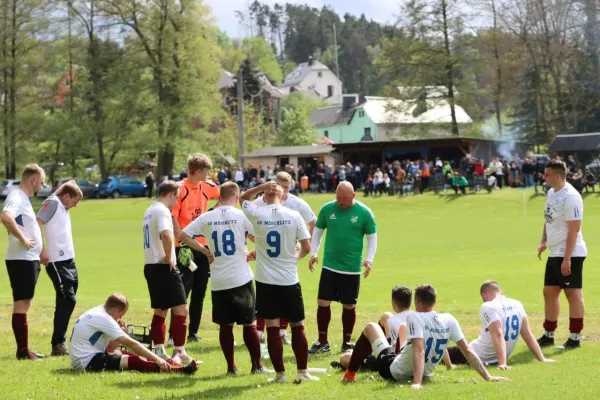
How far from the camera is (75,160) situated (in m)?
73.6

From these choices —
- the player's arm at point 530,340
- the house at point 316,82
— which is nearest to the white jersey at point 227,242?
the player's arm at point 530,340

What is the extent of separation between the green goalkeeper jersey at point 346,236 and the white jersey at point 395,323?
85.5 inches

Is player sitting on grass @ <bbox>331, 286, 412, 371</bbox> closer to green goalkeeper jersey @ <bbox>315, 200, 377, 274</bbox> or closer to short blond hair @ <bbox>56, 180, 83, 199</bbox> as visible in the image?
green goalkeeper jersey @ <bbox>315, 200, 377, 274</bbox>

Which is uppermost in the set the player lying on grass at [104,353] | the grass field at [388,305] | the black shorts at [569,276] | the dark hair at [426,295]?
the dark hair at [426,295]

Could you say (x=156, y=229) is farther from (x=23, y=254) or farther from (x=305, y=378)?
(x=305, y=378)

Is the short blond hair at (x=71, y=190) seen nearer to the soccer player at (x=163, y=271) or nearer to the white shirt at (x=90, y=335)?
the soccer player at (x=163, y=271)

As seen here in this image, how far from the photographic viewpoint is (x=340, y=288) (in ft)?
36.4

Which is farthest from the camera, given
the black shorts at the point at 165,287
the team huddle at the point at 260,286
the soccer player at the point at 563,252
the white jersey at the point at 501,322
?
the soccer player at the point at 563,252


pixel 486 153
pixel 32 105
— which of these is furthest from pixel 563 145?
pixel 32 105

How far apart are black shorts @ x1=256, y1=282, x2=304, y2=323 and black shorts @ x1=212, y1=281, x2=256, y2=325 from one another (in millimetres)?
132

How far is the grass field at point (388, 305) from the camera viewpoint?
7855 millimetres

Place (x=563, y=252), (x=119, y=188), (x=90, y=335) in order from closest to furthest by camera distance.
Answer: (x=90, y=335) → (x=563, y=252) → (x=119, y=188)

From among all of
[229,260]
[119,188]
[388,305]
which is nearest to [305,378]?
[229,260]

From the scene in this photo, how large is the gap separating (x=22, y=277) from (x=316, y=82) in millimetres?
151028
